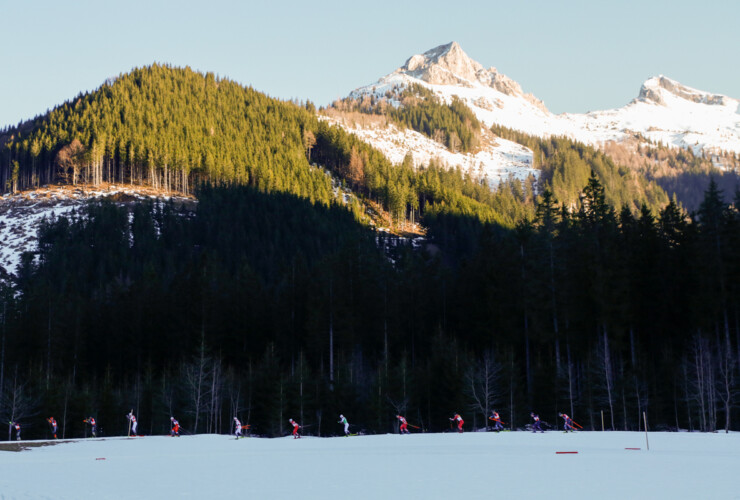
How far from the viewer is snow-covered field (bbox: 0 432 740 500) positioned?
56.6 feet

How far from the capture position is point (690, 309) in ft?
198

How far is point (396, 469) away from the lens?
902 inches

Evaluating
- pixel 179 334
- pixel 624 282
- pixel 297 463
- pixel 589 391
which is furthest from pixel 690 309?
pixel 179 334

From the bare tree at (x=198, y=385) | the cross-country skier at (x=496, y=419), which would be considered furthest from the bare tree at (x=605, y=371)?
the bare tree at (x=198, y=385)

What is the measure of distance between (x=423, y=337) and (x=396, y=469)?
5977 centimetres

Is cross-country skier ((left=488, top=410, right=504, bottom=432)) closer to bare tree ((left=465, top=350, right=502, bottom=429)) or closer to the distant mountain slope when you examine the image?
bare tree ((left=465, top=350, right=502, bottom=429))

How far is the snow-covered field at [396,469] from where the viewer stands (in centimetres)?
1727

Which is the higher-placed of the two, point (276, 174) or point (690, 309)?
point (276, 174)

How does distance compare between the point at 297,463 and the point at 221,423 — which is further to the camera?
the point at 221,423

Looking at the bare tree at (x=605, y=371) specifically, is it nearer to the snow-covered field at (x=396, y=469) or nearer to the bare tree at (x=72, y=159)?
the snow-covered field at (x=396, y=469)

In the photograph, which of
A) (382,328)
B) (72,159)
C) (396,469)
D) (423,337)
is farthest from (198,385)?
(72,159)

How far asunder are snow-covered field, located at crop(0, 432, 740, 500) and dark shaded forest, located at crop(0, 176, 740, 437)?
74.2ft

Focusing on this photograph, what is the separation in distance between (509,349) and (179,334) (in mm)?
41987

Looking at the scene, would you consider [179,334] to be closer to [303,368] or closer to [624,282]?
[303,368]
